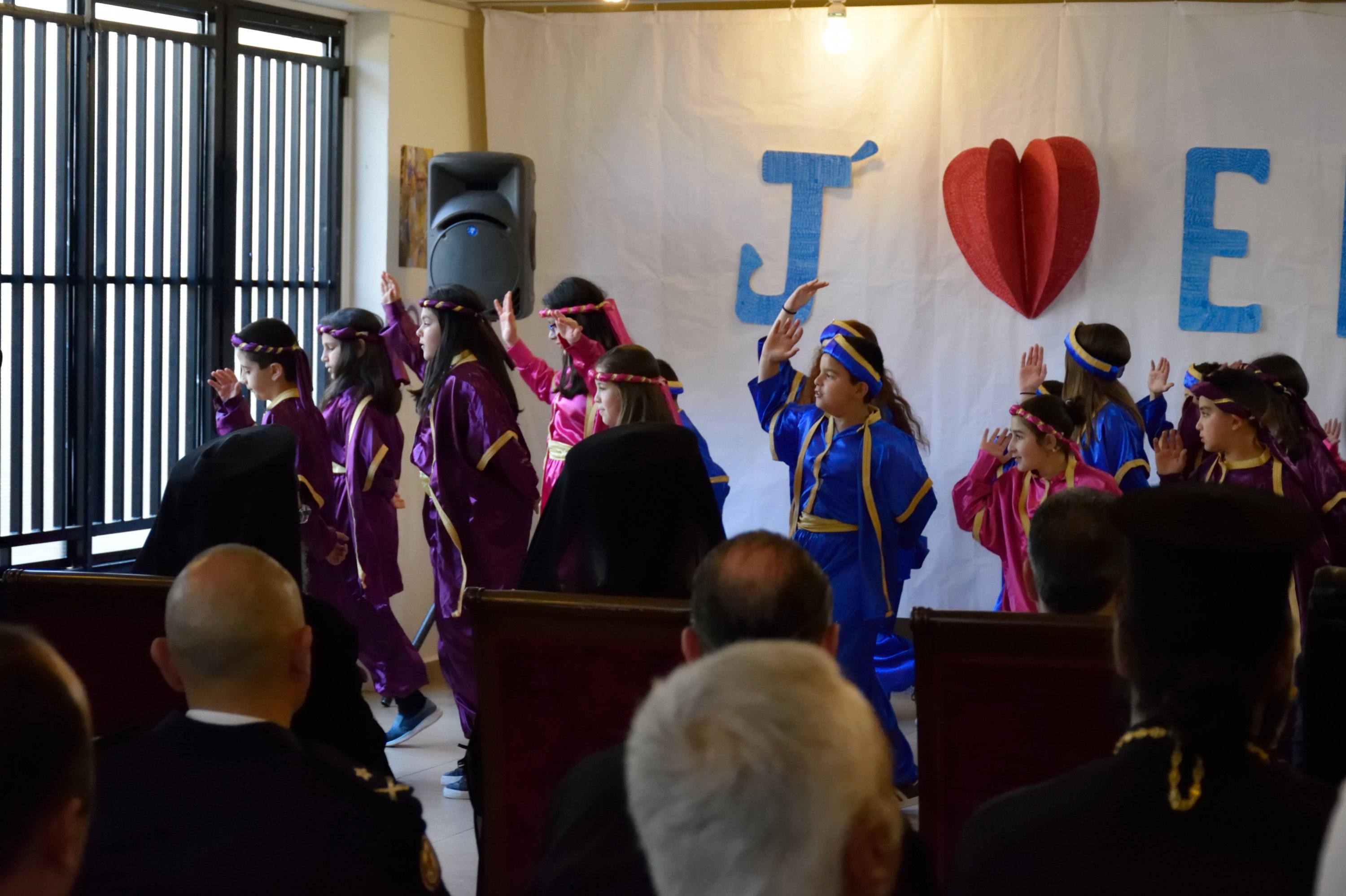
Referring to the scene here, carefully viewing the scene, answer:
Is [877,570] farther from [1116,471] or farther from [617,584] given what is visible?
[617,584]

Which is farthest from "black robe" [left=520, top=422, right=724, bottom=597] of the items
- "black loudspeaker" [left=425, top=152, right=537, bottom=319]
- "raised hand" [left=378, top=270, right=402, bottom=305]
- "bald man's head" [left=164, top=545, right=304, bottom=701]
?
"raised hand" [left=378, top=270, right=402, bottom=305]

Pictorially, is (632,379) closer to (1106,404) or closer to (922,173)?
(1106,404)

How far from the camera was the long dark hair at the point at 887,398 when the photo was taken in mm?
4426

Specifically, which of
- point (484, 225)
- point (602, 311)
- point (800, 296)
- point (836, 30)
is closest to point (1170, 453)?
point (800, 296)

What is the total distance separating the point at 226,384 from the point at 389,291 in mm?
986

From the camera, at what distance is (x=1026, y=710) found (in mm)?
2336

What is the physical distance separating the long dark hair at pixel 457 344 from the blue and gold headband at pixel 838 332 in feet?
3.36

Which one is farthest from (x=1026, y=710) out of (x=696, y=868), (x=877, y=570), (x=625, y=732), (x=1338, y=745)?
(x=877, y=570)

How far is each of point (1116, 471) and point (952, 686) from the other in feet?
8.66

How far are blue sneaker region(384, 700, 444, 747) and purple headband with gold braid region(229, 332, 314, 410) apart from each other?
3.82 feet

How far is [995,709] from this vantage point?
2.35m

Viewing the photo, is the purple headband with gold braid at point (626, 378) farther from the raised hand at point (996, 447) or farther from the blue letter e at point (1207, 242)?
the blue letter e at point (1207, 242)

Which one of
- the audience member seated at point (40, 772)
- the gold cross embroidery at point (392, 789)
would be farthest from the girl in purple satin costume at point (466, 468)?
the audience member seated at point (40, 772)

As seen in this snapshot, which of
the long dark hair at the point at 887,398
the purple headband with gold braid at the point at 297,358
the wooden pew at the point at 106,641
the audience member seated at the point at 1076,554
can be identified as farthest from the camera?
the purple headband with gold braid at the point at 297,358
